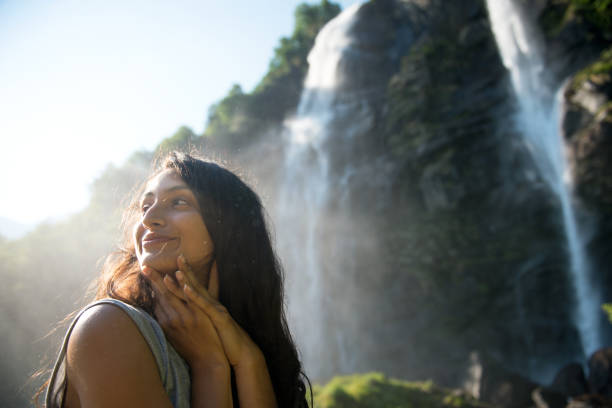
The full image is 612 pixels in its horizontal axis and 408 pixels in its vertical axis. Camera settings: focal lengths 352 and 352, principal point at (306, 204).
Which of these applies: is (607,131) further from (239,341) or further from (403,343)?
(239,341)

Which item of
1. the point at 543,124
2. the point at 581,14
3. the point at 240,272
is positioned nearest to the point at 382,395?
the point at 240,272

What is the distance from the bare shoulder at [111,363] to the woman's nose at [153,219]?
451mm

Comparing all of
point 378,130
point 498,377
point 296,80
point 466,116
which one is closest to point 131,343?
point 498,377

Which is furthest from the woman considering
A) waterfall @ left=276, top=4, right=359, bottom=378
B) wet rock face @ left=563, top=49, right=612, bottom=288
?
waterfall @ left=276, top=4, right=359, bottom=378

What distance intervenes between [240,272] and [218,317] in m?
0.30

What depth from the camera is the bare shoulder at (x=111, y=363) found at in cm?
102

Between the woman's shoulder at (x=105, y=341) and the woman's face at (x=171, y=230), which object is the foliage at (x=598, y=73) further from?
the woman's shoulder at (x=105, y=341)

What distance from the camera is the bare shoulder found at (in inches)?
40.1

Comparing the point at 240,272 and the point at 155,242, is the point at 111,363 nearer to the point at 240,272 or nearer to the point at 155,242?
the point at 155,242

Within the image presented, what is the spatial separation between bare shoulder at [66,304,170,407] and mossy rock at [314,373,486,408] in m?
7.93

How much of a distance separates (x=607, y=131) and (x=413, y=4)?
16775 mm

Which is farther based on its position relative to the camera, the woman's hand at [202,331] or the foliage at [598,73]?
the foliage at [598,73]

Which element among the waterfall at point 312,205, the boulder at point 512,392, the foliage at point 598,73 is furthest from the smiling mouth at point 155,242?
the foliage at point 598,73

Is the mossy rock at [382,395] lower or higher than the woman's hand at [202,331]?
lower
